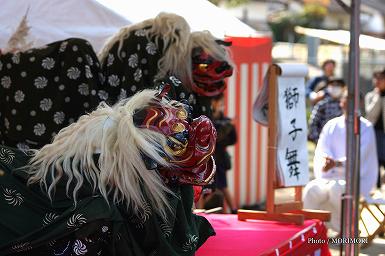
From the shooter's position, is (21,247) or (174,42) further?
(174,42)

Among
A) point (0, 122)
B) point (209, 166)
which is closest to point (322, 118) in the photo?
point (0, 122)

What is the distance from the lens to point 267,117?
14.0 feet

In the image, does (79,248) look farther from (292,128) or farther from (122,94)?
(292,128)

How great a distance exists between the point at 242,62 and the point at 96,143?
16.4ft

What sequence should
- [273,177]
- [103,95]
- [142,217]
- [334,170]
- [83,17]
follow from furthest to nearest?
[334,170]
[273,177]
[83,17]
[103,95]
[142,217]

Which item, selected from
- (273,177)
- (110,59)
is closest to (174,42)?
(110,59)

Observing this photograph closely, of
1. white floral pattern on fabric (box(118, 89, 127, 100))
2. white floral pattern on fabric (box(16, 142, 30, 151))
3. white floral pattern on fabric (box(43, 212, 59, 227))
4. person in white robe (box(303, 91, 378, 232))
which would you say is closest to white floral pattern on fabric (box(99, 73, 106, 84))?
white floral pattern on fabric (box(118, 89, 127, 100))

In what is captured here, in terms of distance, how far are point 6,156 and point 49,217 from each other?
0.97 feet

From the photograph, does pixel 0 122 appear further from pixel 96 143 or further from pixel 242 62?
pixel 242 62

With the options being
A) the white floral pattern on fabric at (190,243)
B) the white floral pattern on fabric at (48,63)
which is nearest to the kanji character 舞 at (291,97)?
the white floral pattern on fabric at (48,63)

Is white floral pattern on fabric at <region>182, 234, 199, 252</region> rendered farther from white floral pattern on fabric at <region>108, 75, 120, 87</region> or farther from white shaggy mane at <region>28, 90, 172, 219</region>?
white floral pattern on fabric at <region>108, 75, 120, 87</region>

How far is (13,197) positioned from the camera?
7.66 ft

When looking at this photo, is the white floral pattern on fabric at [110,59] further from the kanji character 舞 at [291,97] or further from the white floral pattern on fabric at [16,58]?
the kanji character 舞 at [291,97]

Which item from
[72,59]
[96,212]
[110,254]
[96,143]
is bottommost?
[110,254]
